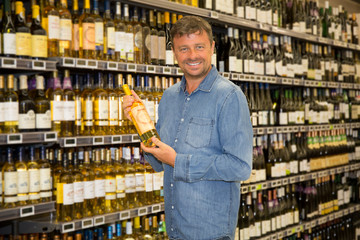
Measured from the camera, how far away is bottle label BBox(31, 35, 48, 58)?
2544 mm

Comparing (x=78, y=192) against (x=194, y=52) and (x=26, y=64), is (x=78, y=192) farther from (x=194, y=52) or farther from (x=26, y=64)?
(x=194, y=52)

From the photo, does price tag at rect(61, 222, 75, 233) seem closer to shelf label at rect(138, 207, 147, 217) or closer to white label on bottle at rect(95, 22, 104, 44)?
shelf label at rect(138, 207, 147, 217)

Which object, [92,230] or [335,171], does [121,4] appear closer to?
[92,230]

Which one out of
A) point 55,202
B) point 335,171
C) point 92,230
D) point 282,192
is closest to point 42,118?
point 55,202

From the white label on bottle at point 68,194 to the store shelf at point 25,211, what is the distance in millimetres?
140

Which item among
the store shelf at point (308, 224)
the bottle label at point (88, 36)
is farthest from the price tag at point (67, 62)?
the store shelf at point (308, 224)

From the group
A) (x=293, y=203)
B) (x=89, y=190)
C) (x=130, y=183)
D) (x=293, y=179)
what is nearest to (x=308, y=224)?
(x=293, y=203)

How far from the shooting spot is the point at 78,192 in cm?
276

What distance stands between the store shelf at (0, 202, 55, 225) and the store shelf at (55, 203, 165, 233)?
17 centimetres

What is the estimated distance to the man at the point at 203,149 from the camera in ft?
5.82

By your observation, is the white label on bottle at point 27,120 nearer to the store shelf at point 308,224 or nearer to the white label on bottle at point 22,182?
the white label on bottle at point 22,182

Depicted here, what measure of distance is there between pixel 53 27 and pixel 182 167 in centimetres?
147

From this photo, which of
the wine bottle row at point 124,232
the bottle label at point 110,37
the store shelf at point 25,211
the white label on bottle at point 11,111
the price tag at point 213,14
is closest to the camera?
the store shelf at point 25,211

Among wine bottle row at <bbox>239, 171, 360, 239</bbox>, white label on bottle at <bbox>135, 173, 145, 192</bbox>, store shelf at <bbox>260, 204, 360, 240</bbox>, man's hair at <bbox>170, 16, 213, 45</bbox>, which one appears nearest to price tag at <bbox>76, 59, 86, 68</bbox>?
white label on bottle at <bbox>135, 173, 145, 192</bbox>
